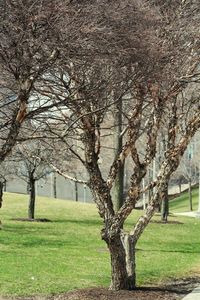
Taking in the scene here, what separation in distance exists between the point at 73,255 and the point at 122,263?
16.0 ft

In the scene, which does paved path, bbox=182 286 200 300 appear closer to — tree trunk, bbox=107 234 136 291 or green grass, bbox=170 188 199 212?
tree trunk, bbox=107 234 136 291

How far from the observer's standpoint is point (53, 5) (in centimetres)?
550

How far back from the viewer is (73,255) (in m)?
14.5

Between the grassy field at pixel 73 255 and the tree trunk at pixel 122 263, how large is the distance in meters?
1.21

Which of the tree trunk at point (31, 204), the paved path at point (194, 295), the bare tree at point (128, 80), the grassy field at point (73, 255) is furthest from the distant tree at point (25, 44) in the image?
the tree trunk at point (31, 204)

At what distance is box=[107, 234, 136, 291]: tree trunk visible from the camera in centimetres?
979

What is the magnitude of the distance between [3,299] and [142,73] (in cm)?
480

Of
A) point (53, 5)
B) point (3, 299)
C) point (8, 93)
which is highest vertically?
point (53, 5)

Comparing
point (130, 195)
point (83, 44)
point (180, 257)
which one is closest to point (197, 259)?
point (180, 257)

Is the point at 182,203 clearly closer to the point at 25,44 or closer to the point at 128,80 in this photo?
the point at 128,80

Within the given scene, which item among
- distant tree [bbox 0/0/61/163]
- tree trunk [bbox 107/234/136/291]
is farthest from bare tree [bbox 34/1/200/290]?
distant tree [bbox 0/0/61/163]

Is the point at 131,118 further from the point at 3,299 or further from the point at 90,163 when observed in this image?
the point at 3,299

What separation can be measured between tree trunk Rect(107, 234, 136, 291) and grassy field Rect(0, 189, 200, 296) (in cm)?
121

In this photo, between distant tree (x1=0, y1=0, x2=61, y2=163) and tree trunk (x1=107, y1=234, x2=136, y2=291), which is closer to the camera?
distant tree (x1=0, y1=0, x2=61, y2=163)
